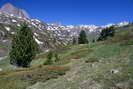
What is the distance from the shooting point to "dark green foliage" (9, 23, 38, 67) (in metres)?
39.4

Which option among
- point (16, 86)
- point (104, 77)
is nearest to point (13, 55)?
point (16, 86)

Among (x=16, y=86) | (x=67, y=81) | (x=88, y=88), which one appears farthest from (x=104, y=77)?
(x=16, y=86)

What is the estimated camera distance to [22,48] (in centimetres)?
3984

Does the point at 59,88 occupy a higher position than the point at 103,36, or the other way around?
the point at 103,36

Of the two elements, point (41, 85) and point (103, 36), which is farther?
point (103, 36)

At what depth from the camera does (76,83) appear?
700 inches

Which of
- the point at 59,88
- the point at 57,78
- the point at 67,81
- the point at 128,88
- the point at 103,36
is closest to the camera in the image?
the point at 128,88

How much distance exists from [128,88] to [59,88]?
6.50 m

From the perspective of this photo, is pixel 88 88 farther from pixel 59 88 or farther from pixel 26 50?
pixel 26 50

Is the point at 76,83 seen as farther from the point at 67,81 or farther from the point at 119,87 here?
the point at 119,87

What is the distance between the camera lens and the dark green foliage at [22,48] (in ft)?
129

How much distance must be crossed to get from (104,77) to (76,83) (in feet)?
9.43

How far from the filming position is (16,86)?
19844mm

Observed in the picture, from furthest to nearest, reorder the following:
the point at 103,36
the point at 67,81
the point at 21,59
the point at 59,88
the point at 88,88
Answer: the point at 103,36 < the point at 21,59 < the point at 67,81 < the point at 59,88 < the point at 88,88
